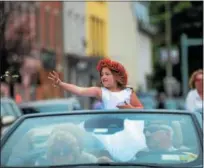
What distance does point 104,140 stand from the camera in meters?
6.27

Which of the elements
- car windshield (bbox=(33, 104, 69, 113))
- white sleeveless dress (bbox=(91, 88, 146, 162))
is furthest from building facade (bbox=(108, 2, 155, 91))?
white sleeveless dress (bbox=(91, 88, 146, 162))

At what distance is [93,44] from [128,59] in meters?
5.59

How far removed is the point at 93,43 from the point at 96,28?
3.50ft

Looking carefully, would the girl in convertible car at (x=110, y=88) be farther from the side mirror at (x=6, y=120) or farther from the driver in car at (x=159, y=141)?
the side mirror at (x=6, y=120)

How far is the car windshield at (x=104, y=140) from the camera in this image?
6133mm

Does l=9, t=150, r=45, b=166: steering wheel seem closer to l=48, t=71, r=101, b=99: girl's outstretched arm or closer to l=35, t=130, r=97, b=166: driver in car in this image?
l=35, t=130, r=97, b=166: driver in car

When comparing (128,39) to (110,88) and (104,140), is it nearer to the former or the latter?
(110,88)

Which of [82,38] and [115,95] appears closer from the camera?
[115,95]

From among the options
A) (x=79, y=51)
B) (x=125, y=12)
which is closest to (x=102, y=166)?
(x=79, y=51)

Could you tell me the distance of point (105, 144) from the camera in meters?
6.25

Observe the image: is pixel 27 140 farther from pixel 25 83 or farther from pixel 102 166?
pixel 25 83

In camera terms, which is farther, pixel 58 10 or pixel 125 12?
pixel 125 12

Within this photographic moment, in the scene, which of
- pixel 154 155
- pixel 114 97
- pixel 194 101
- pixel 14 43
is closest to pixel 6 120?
pixel 194 101

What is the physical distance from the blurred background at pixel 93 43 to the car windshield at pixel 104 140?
1819 centimetres
